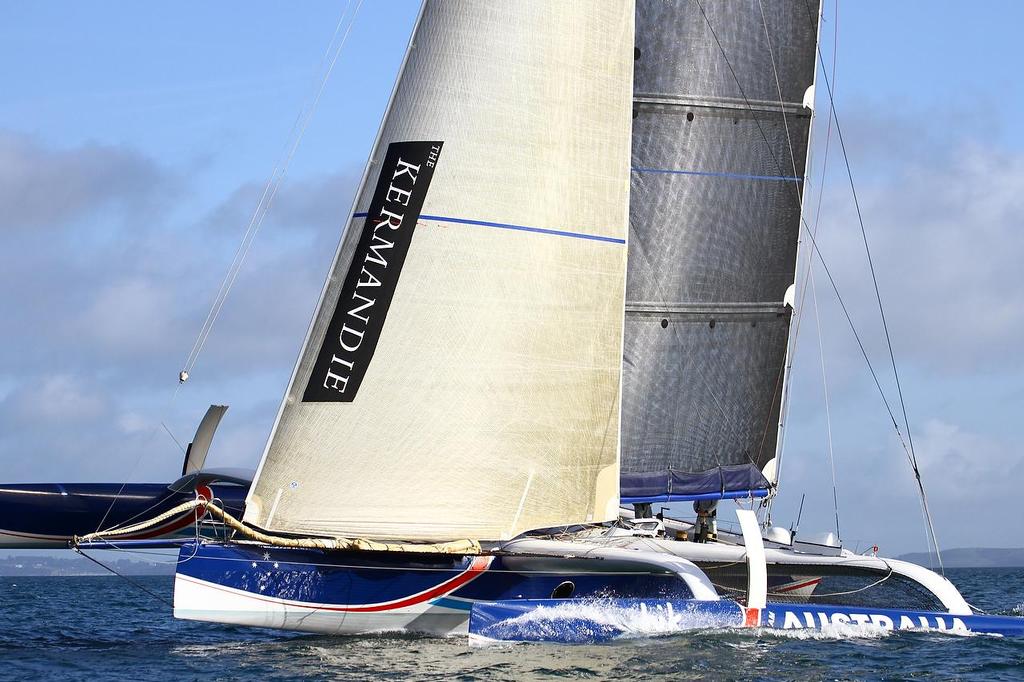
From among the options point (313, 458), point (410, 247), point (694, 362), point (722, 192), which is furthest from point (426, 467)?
point (722, 192)

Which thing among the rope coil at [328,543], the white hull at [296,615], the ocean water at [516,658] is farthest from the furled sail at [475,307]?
the ocean water at [516,658]

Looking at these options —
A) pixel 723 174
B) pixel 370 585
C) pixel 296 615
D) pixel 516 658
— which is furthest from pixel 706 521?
pixel 296 615

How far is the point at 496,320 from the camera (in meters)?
12.8

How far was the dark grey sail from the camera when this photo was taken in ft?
53.8

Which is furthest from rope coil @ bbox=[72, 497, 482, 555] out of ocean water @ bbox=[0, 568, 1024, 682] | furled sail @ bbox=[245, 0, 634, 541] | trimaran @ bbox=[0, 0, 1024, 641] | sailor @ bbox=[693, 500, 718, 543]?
sailor @ bbox=[693, 500, 718, 543]

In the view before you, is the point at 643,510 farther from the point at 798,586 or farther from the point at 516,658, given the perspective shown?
the point at 516,658

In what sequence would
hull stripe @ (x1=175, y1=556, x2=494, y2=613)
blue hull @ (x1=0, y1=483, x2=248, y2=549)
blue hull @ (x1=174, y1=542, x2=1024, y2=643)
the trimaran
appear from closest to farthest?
blue hull @ (x1=174, y1=542, x2=1024, y2=643)
the trimaran
hull stripe @ (x1=175, y1=556, x2=494, y2=613)
blue hull @ (x1=0, y1=483, x2=248, y2=549)

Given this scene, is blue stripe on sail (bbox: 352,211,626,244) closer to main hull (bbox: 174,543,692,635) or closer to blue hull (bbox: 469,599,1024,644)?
main hull (bbox: 174,543,692,635)

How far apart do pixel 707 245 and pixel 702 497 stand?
10.2 feet

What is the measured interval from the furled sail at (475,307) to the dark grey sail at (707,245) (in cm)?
289

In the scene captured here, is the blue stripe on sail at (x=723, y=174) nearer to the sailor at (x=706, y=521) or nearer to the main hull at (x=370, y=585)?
the sailor at (x=706, y=521)

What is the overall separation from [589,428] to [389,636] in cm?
285

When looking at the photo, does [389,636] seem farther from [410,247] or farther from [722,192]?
[722,192]

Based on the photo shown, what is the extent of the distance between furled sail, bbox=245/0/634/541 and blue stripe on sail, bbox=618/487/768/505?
8.18 feet
